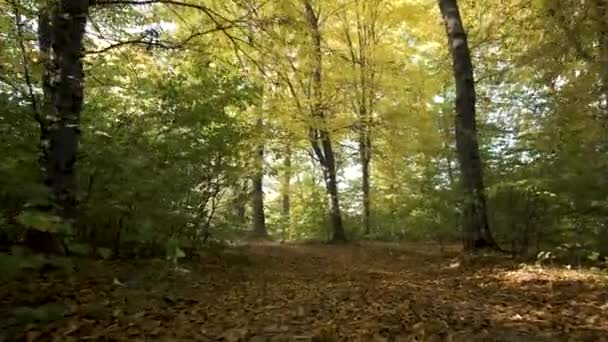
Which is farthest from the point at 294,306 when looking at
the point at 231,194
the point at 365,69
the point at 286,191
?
the point at 286,191

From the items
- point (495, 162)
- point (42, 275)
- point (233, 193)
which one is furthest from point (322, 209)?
point (42, 275)

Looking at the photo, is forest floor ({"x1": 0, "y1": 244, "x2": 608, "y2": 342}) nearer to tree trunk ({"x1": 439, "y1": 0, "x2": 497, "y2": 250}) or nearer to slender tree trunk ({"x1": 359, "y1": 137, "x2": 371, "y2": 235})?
tree trunk ({"x1": 439, "y1": 0, "x2": 497, "y2": 250})

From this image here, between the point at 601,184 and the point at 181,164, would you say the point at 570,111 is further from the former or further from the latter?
the point at 181,164

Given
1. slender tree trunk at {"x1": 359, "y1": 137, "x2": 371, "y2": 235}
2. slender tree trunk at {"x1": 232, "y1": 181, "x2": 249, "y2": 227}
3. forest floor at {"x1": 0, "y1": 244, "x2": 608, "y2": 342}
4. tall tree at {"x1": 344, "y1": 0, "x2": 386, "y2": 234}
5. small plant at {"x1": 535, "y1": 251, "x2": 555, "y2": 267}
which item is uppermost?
tall tree at {"x1": 344, "y1": 0, "x2": 386, "y2": 234}

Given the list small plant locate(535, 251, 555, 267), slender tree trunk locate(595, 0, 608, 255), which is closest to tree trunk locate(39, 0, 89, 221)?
small plant locate(535, 251, 555, 267)

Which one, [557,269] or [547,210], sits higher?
[547,210]

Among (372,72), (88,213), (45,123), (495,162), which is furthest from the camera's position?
(372,72)

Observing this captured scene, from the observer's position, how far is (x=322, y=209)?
14602mm

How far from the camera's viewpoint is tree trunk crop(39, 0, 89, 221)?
4410 millimetres

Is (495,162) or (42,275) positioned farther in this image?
(495,162)

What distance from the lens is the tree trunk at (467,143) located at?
7.70 metres

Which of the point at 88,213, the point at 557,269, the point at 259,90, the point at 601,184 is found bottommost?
the point at 557,269

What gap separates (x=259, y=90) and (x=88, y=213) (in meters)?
3.28

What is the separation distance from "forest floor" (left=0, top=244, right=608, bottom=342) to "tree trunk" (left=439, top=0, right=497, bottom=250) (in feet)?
5.81
